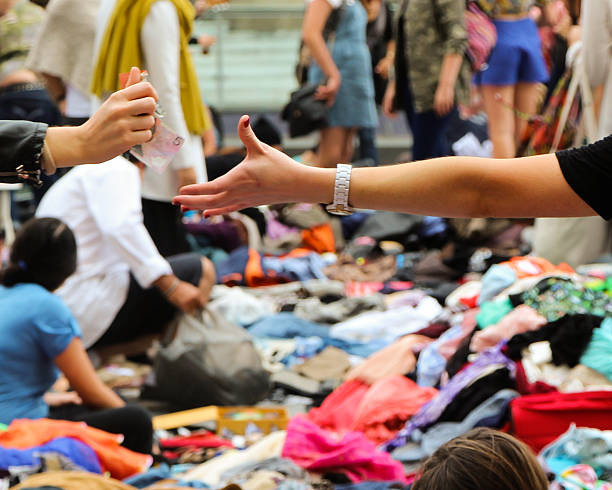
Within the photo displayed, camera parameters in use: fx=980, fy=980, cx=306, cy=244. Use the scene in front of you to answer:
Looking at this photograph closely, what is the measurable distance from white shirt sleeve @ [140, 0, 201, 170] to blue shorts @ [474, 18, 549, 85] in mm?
2371

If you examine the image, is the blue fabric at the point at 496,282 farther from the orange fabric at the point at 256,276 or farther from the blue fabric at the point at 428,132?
the blue fabric at the point at 428,132

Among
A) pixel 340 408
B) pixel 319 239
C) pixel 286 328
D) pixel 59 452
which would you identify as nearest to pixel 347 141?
pixel 319 239

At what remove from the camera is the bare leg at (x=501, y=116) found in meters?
5.90

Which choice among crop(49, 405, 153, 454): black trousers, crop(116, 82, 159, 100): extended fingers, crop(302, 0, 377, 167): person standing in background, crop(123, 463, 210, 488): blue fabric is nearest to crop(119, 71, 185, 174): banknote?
crop(116, 82, 159, 100): extended fingers

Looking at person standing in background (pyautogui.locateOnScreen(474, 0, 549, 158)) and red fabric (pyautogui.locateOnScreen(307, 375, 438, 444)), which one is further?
person standing in background (pyautogui.locateOnScreen(474, 0, 549, 158))

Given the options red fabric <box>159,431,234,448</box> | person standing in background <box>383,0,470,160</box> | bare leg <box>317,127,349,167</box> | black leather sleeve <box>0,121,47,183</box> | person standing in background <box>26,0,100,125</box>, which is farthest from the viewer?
bare leg <box>317,127,349,167</box>

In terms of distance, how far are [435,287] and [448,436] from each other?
2491 mm

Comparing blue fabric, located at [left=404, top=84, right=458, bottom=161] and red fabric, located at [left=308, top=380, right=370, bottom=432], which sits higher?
blue fabric, located at [left=404, top=84, right=458, bottom=161]

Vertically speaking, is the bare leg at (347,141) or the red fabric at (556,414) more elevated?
the red fabric at (556,414)

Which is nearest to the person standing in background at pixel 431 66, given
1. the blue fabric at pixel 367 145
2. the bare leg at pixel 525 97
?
the bare leg at pixel 525 97

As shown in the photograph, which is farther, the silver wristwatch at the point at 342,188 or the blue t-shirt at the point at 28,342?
the blue t-shirt at the point at 28,342

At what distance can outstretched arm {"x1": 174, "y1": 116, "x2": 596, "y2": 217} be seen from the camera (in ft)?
6.79

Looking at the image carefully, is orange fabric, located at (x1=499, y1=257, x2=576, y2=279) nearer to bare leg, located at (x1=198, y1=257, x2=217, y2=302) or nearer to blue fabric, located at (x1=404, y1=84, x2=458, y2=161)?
bare leg, located at (x1=198, y1=257, x2=217, y2=302)

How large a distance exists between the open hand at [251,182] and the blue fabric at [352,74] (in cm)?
487
